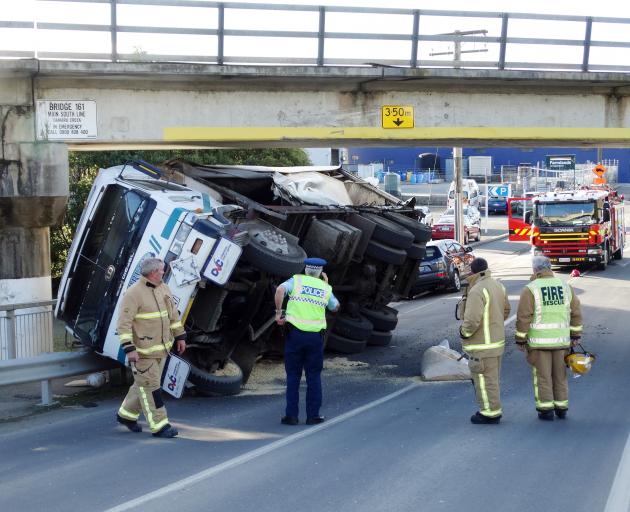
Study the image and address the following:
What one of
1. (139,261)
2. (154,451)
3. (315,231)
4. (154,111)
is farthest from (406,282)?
(154,451)

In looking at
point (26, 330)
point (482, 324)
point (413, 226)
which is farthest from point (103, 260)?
point (413, 226)

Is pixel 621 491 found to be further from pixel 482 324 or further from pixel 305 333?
pixel 305 333

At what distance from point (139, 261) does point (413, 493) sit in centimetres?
472

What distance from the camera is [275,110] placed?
1524 centimetres

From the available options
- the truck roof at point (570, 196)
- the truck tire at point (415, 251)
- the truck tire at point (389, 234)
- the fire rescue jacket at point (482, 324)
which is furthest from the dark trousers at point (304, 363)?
the truck roof at point (570, 196)

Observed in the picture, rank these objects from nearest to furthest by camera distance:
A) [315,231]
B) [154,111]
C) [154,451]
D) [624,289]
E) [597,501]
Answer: [597,501] < [154,451] < [315,231] < [154,111] < [624,289]

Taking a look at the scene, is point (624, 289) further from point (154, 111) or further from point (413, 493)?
point (413, 493)

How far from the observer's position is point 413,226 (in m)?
15.7

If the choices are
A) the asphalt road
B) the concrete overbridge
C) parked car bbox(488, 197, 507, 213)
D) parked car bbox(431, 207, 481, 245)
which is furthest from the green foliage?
parked car bbox(488, 197, 507, 213)

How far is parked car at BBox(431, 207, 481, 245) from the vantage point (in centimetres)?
4216

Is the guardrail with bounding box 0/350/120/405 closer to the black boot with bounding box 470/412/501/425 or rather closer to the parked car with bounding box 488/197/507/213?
the black boot with bounding box 470/412/501/425

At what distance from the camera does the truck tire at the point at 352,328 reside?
14.3m

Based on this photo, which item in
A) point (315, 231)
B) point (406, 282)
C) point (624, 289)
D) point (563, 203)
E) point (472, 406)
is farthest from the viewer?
point (563, 203)

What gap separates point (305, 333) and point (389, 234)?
501 centimetres
